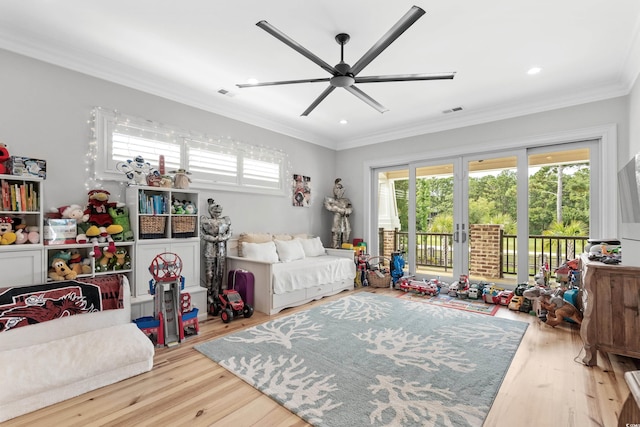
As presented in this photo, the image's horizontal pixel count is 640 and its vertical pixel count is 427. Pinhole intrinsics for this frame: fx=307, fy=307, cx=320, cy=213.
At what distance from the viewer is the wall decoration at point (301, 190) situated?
17.2ft

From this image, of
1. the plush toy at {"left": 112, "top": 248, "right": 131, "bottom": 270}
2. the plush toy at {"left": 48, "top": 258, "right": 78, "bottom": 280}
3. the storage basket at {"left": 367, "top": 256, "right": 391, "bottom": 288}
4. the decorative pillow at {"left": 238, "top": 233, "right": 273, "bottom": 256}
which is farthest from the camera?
the storage basket at {"left": 367, "top": 256, "right": 391, "bottom": 288}

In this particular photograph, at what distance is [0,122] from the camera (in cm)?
262

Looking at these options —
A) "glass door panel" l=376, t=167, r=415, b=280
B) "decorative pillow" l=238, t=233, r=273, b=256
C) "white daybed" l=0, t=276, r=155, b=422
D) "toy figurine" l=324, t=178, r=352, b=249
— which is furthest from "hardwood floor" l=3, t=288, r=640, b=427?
"toy figurine" l=324, t=178, r=352, b=249

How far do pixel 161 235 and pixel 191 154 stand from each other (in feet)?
3.81

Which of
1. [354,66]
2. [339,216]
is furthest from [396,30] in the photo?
[339,216]

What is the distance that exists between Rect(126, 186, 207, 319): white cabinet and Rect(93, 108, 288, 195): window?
0.37 metres

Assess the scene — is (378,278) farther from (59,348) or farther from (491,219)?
(59,348)

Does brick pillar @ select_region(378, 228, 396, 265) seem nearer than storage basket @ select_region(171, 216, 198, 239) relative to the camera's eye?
No

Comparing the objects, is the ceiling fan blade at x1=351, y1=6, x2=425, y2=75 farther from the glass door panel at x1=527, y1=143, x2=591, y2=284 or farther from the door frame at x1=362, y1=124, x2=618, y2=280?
the glass door panel at x1=527, y1=143, x2=591, y2=284

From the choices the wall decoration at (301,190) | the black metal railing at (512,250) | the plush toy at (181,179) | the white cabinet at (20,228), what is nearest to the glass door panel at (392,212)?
the black metal railing at (512,250)

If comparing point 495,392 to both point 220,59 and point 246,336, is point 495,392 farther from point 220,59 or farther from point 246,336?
point 220,59

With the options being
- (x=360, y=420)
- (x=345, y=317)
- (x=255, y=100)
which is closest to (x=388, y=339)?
(x=345, y=317)

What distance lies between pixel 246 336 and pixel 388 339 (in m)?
1.33

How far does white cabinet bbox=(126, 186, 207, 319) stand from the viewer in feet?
9.99
